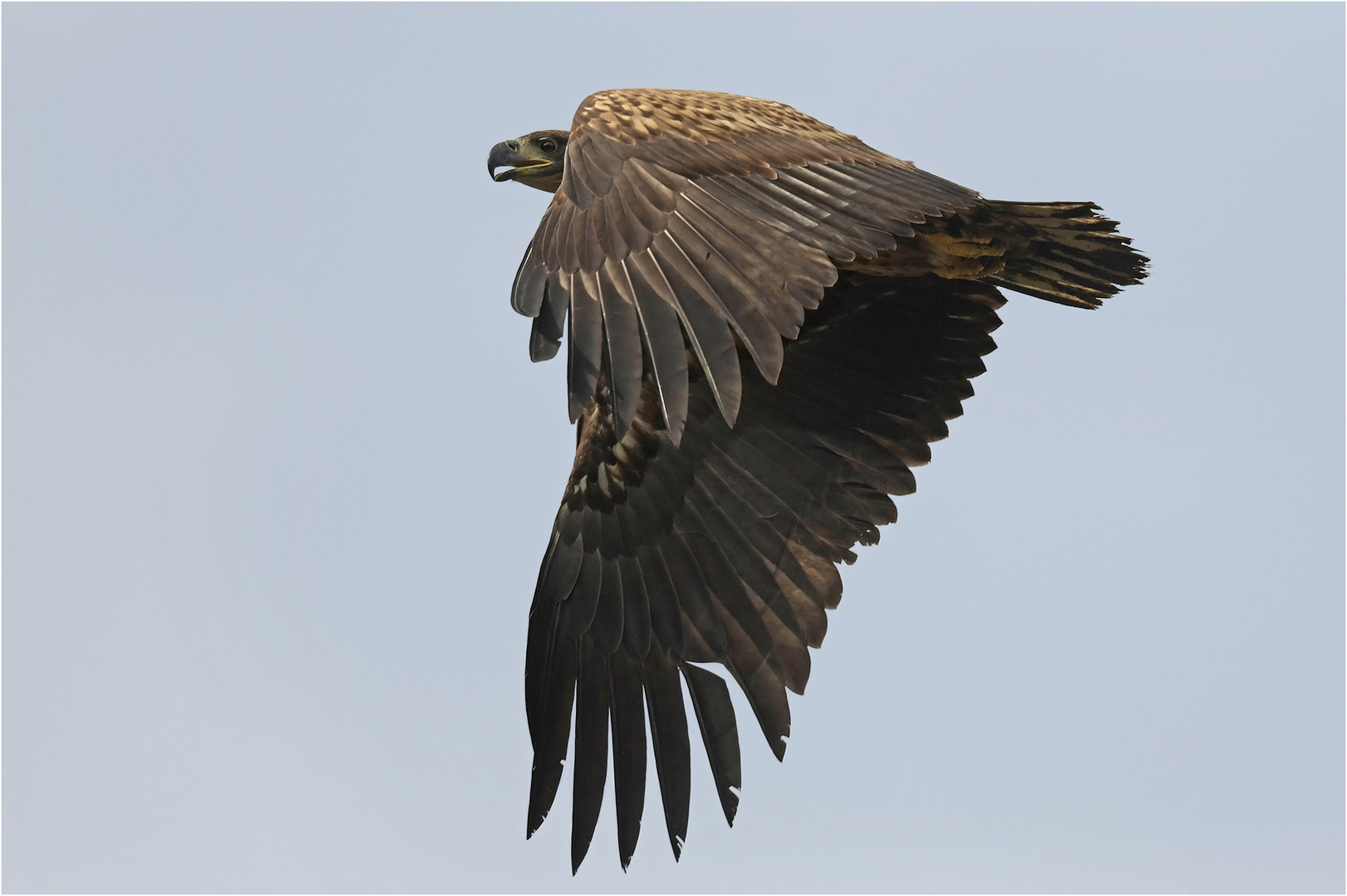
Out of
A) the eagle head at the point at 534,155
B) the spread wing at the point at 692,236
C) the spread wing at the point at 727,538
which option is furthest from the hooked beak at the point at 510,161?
the spread wing at the point at 692,236

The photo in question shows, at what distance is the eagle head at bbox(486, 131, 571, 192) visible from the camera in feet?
35.3

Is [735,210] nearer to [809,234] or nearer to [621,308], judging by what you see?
[809,234]

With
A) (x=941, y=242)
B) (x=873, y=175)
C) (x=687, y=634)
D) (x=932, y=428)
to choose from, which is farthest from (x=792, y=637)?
(x=873, y=175)

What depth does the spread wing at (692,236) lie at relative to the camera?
6934 mm

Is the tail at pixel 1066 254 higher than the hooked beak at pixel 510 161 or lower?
lower

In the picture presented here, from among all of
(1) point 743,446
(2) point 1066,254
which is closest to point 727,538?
(1) point 743,446

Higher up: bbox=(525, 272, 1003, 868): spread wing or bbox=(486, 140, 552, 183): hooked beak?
bbox=(486, 140, 552, 183): hooked beak

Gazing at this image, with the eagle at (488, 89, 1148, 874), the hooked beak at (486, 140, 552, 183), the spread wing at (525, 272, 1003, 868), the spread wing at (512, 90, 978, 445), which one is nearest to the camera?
the spread wing at (512, 90, 978, 445)

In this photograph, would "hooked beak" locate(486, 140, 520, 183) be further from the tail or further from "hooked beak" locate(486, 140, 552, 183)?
the tail

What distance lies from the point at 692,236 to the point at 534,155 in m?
3.59

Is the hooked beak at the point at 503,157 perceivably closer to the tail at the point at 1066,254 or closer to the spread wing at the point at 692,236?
the spread wing at the point at 692,236

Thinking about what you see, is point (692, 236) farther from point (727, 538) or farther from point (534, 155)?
point (534, 155)

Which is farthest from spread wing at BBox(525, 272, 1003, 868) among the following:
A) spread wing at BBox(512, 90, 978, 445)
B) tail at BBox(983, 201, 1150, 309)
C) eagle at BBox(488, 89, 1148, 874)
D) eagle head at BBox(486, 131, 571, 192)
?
spread wing at BBox(512, 90, 978, 445)

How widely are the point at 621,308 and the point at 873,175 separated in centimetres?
152
